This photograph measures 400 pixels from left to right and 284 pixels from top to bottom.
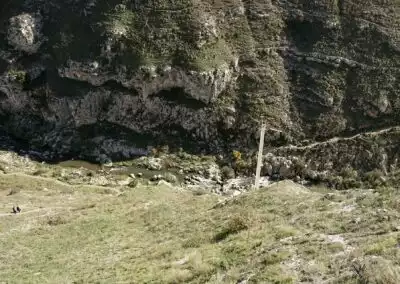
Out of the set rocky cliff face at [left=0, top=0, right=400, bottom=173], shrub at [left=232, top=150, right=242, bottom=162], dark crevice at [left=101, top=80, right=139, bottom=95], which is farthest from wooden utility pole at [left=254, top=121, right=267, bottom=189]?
dark crevice at [left=101, top=80, right=139, bottom=95]

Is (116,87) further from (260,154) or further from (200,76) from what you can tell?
(260,154)

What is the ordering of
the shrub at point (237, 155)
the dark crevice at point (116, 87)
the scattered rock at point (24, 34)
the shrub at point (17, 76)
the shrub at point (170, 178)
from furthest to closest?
the scattered rock at point (24, 34) < the shrub at point (17, 76) < the dark crevice at point (116, 87) < the shrub at point (237, 155) < the shrub at point (170, 178)

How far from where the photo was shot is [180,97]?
70438mm

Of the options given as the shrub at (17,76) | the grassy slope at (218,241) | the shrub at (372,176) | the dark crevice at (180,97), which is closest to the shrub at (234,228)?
the grassy slope at (218,241)

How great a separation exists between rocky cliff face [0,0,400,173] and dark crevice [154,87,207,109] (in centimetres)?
14

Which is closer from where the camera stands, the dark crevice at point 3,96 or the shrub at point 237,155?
the shrub at point 237,155

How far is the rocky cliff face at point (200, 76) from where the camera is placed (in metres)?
69.3

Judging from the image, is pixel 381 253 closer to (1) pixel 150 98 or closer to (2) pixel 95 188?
(2) pixel 95 188

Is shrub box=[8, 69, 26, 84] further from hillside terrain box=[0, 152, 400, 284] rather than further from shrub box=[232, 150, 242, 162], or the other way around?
shrub box=[232, 150, 242, 162]

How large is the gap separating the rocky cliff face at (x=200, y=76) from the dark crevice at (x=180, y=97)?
0.14 meters

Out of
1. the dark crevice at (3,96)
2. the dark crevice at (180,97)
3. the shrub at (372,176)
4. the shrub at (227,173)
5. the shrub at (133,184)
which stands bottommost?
the shrub at (133,184)

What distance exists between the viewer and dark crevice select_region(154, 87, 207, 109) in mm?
69938

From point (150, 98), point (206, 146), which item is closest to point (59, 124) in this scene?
point (150, 98)

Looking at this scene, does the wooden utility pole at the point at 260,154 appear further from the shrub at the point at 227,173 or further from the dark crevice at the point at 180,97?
the dark crevice at the point at 180,97
